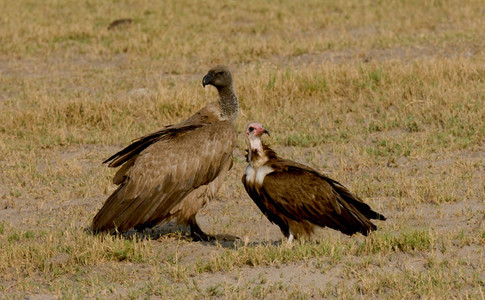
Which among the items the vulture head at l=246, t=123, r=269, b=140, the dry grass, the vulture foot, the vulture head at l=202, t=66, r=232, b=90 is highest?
the vulture head at l=202, t=66, r=232, b=90

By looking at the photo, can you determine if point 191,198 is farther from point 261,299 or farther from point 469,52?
point 469,52

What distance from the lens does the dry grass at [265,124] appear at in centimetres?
645

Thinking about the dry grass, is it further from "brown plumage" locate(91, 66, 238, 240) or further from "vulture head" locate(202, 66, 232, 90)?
"vulture head" locate(202, 66, 232, 90)

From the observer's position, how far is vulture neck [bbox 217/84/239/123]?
27.4ft

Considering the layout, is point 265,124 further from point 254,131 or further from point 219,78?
point 254,131

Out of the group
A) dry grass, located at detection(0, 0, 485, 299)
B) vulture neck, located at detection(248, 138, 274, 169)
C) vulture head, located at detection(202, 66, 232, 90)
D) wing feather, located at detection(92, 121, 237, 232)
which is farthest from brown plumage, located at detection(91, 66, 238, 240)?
vulture head, located at detection(202, 66, 232, 90)

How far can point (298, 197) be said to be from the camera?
7020 millimetres

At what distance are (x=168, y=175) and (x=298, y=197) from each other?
1.32 m

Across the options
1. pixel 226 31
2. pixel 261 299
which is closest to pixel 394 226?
pixel 261 299

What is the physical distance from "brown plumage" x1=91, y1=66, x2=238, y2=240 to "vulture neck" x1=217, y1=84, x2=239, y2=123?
0.42 meters

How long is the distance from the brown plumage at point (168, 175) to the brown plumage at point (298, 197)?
0.54 meters

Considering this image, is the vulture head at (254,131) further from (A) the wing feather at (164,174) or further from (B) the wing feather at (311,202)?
(A) the wing feather at (164,174)

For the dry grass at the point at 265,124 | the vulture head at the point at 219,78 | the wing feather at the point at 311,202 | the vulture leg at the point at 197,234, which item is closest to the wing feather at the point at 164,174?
the dry grass at the point at 265,124

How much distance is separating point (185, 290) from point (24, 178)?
449cm
